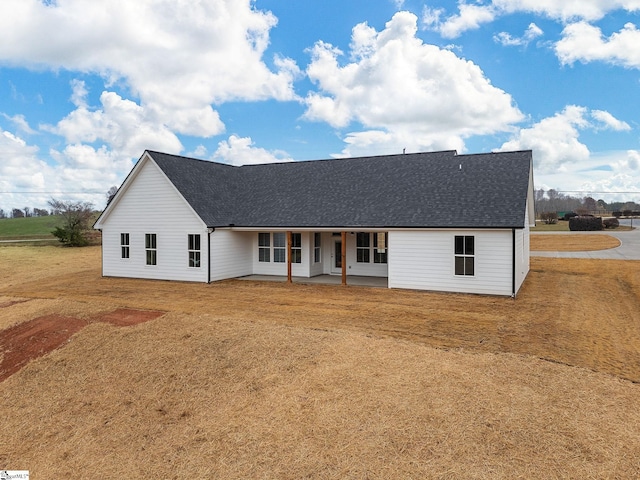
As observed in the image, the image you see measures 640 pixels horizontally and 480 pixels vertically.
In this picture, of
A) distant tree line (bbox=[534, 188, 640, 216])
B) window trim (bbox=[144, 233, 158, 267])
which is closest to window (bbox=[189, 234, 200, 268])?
window trim (bbox=[144, 233, 158, 267])

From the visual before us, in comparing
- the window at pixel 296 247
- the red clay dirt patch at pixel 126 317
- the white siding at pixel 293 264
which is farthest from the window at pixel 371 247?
the red clay dirt patch at pixel 126 317

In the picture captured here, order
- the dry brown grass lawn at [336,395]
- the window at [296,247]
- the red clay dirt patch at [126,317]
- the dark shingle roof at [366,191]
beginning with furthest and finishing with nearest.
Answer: the window at [296,247] → the dark shingle roof at [366,191] → the red clay dirt patch at [126,317] → the dry brown grass lawn at [336,395]

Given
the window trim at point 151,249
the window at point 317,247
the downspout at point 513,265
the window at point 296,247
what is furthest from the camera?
the window at point 317,247

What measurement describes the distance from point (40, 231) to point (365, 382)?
61.0m

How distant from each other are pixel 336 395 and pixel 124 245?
55.5 feet

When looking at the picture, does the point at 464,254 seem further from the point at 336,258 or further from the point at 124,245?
the point at 124,245

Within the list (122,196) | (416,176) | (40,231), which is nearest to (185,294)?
(122,196)

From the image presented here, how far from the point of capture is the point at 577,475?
500 centimetres

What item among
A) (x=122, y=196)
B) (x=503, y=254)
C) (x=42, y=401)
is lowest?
(x=42, y=401)

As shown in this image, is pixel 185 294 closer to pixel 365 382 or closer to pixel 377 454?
pixel 365 382

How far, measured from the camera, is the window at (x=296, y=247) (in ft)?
65.8

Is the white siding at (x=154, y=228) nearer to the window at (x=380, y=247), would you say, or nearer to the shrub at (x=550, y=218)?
the window at (x=380, y=247)

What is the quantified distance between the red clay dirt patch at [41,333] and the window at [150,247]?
678cm

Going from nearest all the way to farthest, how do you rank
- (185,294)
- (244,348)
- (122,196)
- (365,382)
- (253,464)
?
(253,464)
(365,382)
(244,348)
(185,294)
(122,196)
